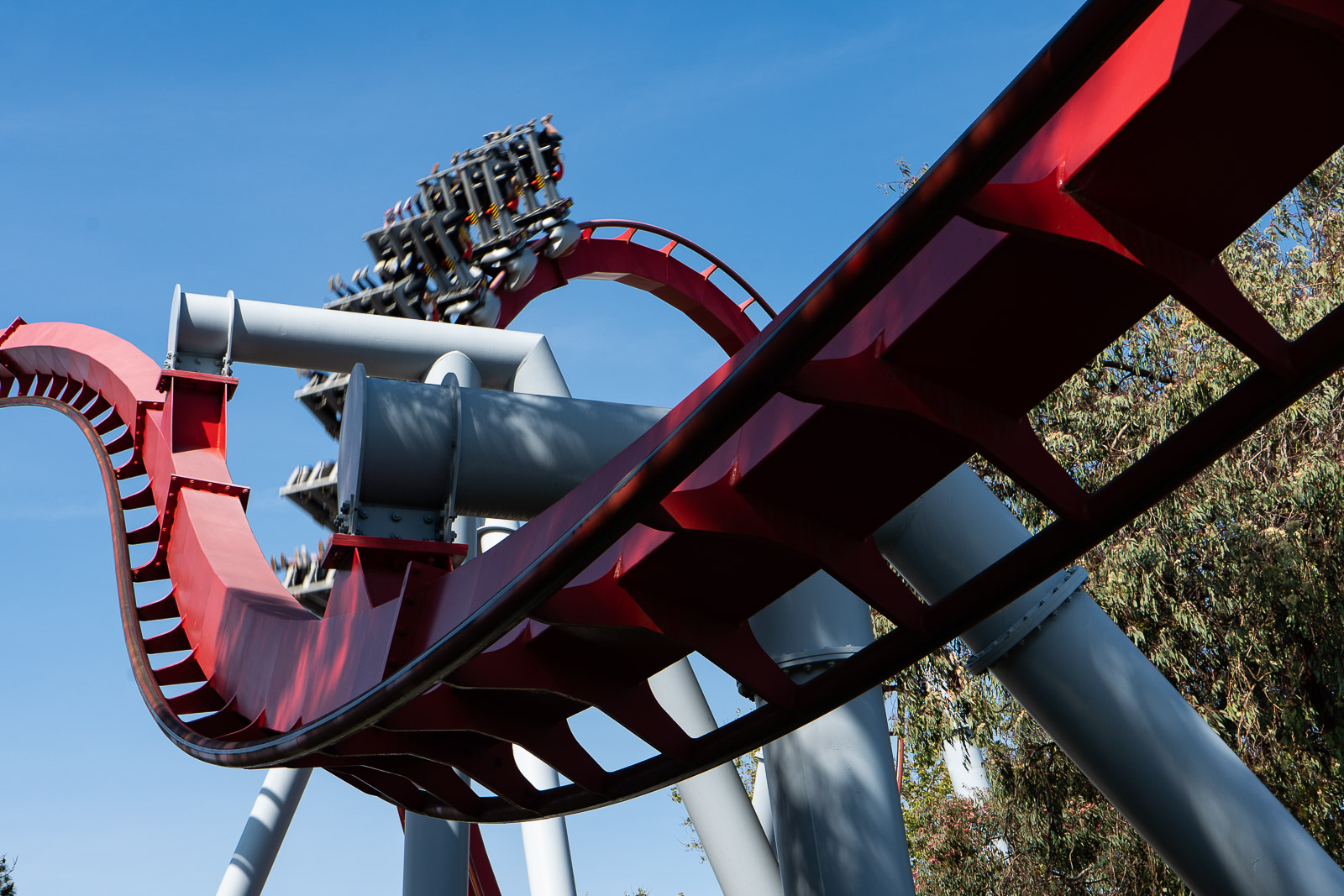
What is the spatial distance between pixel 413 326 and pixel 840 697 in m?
3.48

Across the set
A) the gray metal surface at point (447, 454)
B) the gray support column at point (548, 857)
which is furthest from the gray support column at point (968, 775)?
the gray metal surface at point (447, 454)

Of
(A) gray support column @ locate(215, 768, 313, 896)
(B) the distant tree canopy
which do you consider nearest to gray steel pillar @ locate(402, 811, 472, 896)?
(A) gray support column @ locate(215, 768, 313, 896)

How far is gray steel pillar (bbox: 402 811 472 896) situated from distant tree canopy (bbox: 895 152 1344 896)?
5640 mm

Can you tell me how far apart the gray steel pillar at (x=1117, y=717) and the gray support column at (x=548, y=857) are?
4.89 m

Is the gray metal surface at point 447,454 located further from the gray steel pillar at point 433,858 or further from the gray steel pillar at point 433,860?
the gray steel pillar at point 433,860

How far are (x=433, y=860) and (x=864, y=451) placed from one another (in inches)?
134

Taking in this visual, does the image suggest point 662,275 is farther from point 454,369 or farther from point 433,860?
point 433,860

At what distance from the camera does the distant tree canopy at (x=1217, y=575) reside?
8562mm

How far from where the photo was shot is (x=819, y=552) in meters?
2.92

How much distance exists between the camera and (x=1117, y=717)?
3.68m

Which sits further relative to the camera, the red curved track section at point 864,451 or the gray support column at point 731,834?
the gray support column at point 731,834

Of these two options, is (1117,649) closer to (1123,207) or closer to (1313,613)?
(1123,207)

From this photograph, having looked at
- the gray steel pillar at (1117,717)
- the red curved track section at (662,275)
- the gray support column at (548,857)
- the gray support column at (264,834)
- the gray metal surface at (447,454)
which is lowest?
the gray steel pillar at (1117,717)

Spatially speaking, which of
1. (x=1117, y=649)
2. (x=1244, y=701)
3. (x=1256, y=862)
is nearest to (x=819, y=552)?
(x=1117, y=649)
